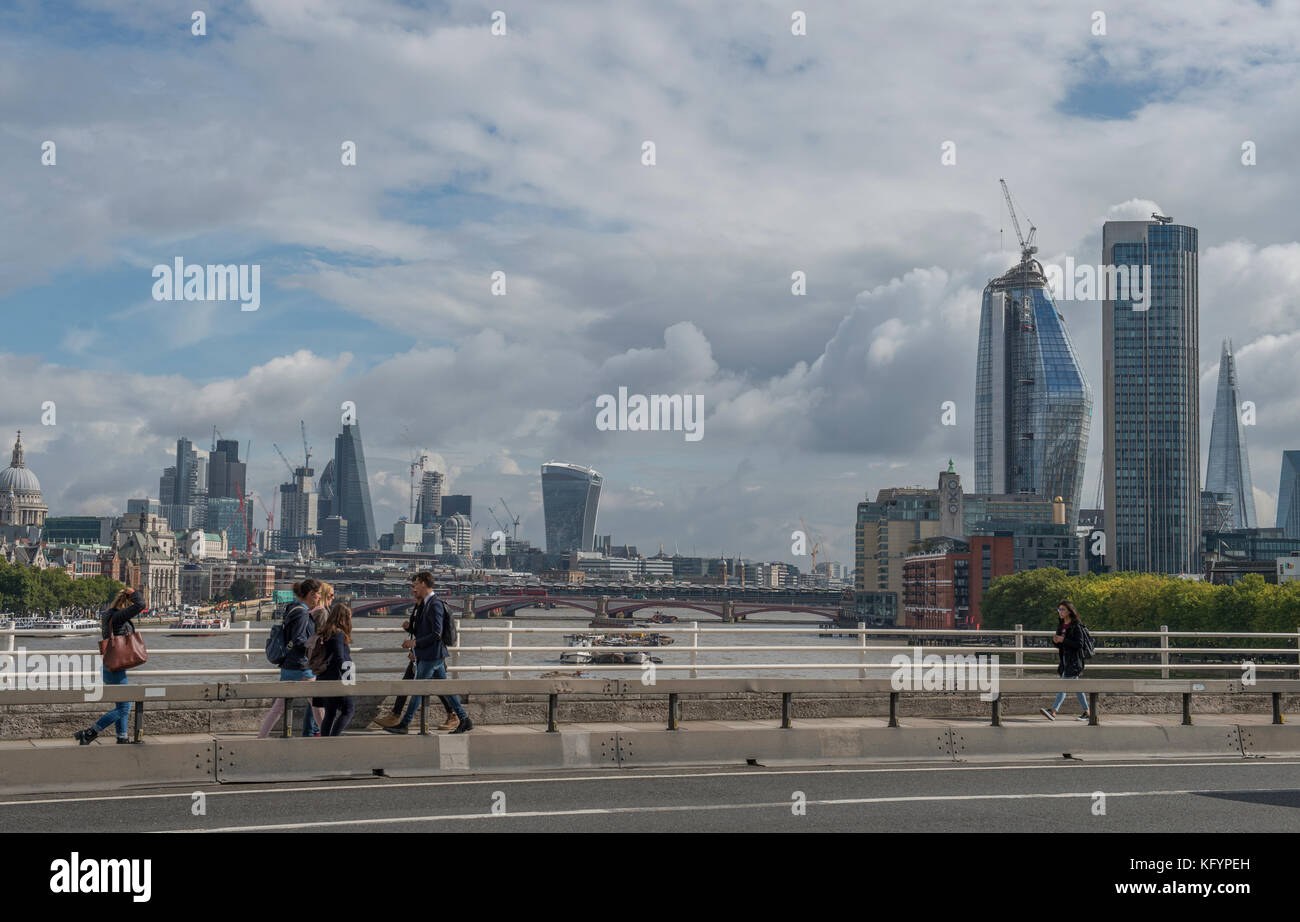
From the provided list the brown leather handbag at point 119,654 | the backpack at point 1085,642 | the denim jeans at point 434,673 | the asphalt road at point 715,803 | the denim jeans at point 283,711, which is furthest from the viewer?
the backpack at point 1085,642

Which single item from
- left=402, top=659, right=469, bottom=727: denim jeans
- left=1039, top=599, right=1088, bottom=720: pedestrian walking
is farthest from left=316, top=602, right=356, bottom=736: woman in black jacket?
left=1039, top=599, right=1088, bottom=720: pedestrian walking

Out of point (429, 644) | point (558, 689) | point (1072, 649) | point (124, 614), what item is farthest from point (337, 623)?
point (1072, 649)

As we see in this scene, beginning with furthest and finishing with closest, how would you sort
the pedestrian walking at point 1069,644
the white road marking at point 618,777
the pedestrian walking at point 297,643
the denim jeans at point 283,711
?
the pedestrian walking at point 1069,644, the pedestrian walking at point 297,643, the denim jeans at point 283,711, the white road marking at point 618,777

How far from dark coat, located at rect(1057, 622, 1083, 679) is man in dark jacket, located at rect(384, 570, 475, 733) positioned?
34.1ft

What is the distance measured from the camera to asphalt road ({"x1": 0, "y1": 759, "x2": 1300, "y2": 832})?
12.0 m

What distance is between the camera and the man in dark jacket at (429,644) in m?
16.7

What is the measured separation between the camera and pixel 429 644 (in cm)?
1669

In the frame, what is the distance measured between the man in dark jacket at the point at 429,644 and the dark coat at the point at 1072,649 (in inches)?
409

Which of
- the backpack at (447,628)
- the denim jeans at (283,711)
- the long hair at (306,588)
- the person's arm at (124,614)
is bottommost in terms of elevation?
the denim jeans at (283,711)

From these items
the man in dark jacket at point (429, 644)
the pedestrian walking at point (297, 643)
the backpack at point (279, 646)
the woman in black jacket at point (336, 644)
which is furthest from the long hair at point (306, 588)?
the man in dark jacket at point (429, 644)

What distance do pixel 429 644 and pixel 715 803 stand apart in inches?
193

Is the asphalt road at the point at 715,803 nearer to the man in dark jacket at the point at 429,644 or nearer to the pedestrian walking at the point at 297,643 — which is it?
the man in dark jacket at the point at 429,644
